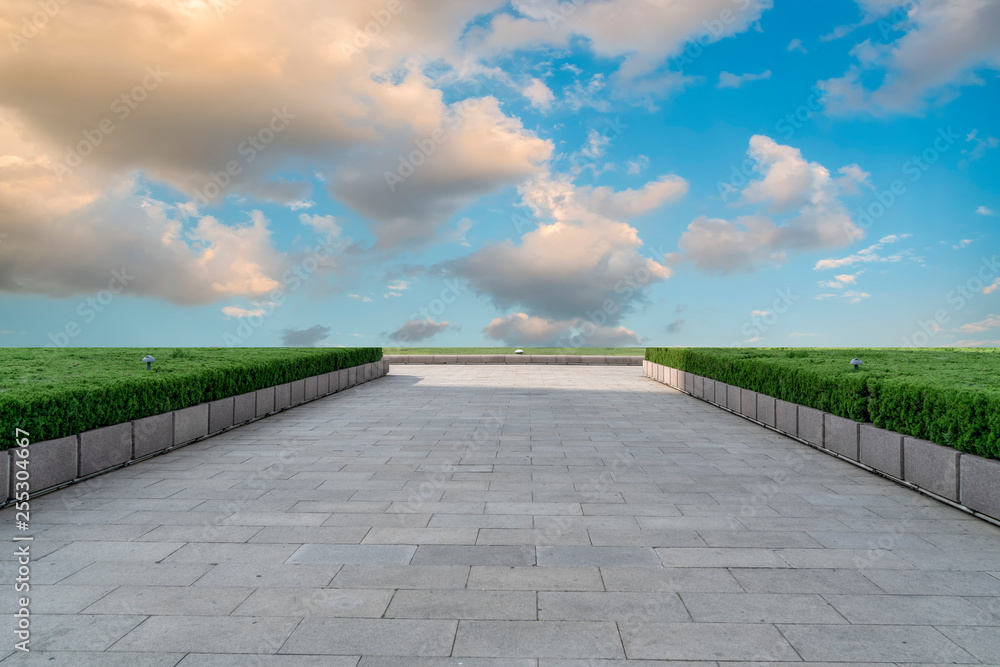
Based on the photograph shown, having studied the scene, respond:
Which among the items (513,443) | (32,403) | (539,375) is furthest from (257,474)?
(539,375)

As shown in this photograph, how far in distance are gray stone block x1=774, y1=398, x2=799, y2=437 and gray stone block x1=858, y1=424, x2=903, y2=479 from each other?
1.92 meters

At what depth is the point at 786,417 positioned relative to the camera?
10094 mm

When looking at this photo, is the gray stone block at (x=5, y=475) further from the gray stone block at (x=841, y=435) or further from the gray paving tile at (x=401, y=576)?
the gray stone block at (x=841, y=435)

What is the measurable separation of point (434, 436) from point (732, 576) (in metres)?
6.22

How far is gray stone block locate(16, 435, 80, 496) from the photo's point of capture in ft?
20.9

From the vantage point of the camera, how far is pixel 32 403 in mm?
6469

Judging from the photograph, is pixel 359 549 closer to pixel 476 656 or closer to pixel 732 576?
pixel 476 656

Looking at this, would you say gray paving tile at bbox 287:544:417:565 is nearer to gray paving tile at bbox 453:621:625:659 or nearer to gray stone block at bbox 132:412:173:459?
gray paving tile at bbox 453:621:625:659

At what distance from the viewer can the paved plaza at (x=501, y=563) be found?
11.3 feet

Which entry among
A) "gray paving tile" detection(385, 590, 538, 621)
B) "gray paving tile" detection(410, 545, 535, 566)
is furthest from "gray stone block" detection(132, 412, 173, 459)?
"gray paving tile" detection(385, 590, 538, 621)

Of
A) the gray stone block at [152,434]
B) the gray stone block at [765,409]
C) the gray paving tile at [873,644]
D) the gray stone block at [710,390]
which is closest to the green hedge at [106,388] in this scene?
the gray stone block at [152,434]

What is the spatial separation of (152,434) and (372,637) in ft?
21.3

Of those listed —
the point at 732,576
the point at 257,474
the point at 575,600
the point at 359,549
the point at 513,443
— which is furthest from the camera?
the point at 513,443

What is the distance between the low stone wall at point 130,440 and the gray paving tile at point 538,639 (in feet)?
18.3
